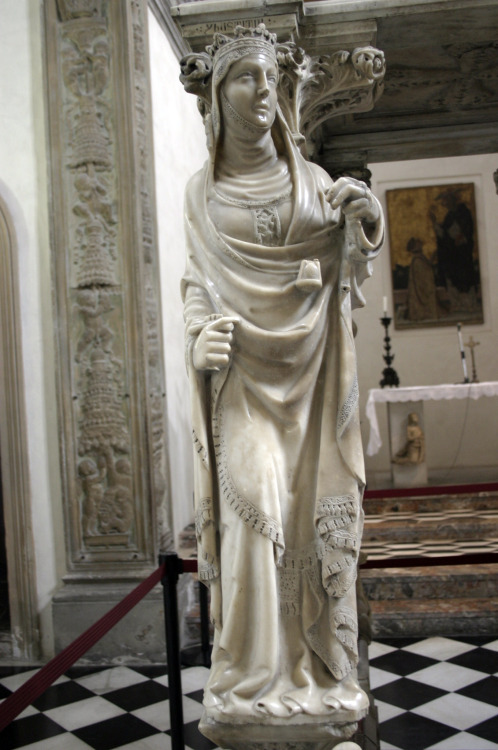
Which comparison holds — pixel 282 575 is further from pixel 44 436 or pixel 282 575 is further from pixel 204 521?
pixel 44 436

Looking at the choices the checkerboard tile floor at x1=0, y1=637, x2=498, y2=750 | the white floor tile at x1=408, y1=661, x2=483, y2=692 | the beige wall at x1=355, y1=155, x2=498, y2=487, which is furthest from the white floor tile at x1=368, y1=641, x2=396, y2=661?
the beige wall at x1=355, y1=155, x2=498, y2=487

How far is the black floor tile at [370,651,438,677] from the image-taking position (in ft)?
13.8

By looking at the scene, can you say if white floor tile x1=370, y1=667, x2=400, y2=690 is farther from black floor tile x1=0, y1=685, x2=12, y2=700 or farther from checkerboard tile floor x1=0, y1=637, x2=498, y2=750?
black floor tile x1=0, y1=685, x2=12, y2=700

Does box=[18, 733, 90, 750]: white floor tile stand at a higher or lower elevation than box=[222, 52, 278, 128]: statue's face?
lower

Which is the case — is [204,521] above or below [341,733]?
above

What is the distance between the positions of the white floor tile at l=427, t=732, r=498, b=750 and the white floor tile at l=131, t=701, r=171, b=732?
1210 mm

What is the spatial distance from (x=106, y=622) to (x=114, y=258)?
263 cm

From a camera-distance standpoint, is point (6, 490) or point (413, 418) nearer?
point (6, 490)

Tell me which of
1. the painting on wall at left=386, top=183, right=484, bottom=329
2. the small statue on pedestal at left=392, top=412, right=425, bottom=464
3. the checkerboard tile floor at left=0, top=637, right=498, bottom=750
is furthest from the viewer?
the painting on wall at left=386, top=183, right=484, bottom=329

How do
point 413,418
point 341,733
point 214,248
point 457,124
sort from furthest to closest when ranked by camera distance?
point 413,418 → point 457,124 → point 214,248 → point 341,733

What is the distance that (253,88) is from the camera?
2.56 m

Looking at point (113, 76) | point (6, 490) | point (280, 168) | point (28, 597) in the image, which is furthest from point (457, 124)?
point (28, 597)

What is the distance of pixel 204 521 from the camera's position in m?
2.60

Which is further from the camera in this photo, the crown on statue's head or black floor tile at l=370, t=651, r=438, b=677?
black floor tile at l=370, t=651, r=438, b=677
